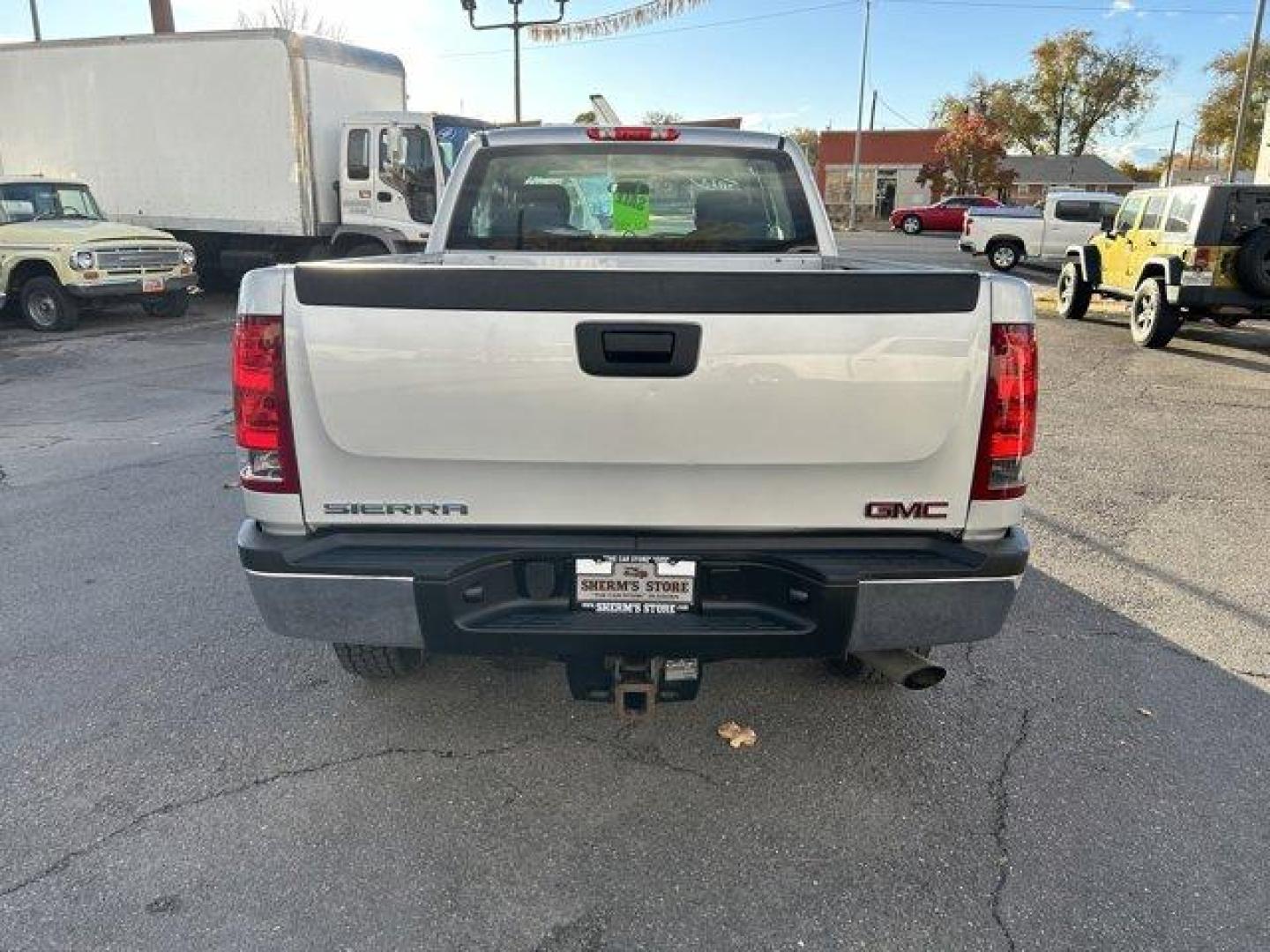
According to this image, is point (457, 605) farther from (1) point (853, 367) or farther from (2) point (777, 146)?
(2) point (777, 146)

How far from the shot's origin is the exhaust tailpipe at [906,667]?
280 cm

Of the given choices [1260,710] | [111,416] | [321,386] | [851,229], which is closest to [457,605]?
[321,386]

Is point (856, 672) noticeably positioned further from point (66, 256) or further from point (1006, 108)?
point (1006, 108)

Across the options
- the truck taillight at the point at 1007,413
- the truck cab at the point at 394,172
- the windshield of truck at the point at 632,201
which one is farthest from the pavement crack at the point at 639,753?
the truck cab at the point at 394,172

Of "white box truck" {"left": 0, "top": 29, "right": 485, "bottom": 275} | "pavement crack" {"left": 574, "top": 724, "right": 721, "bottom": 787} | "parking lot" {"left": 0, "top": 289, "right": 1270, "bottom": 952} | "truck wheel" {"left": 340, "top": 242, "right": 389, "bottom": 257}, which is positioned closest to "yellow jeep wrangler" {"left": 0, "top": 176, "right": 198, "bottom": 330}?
"white box truck" {"left": 0, "top": 29, "right": 485, "bottom": 275}

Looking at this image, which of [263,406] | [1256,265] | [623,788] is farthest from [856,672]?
[1256,265]

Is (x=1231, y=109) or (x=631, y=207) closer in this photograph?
(x=631, y=207)

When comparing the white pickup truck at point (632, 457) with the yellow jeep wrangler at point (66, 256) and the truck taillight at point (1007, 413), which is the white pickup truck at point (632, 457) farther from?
the yellow jeep wrangler at point (66, 256)

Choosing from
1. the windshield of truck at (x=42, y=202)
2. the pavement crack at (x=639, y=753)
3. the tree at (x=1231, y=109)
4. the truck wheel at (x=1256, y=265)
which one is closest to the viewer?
the pavement crack at (x=639, y=753)

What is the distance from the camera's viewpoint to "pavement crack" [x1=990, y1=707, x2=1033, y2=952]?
236 cm

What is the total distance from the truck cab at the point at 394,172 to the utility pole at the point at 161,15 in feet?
34.3

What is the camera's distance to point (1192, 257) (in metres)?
10.7

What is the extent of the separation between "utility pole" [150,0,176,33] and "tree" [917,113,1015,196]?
45.2 metres

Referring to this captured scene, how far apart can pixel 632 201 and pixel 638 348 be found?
7.40ft
